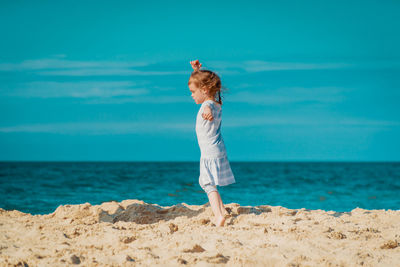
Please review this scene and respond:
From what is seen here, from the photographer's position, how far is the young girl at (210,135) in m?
4.18

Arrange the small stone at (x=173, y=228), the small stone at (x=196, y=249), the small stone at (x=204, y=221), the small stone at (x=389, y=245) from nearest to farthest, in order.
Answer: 1. the small stone at (x=196, y=249)
2. the small stone at (x=389, y=245)
3. the small stone at (x=173, y=228)
4. the small stone at (x=204, y=221)

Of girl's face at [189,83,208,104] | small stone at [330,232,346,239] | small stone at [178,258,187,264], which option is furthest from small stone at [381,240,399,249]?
girl's face at [189,83,208,104]

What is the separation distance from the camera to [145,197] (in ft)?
37.4

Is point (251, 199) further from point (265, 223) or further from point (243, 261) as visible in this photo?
point (243, 261)

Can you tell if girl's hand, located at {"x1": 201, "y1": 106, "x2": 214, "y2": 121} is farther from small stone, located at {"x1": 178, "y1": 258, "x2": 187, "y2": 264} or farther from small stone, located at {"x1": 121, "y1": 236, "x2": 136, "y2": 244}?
small stone, located at {"x1": 178, "y1": 258, "x2": 187, "y2": 264}

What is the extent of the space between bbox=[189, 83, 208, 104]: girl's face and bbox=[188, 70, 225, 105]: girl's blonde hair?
3 cm

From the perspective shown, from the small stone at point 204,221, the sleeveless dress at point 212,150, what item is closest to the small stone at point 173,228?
the small stone at point 204,221

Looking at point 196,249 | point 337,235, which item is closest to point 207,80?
point 196,249

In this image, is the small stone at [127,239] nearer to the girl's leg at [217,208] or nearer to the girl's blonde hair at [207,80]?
the girl's leg at [217,208]

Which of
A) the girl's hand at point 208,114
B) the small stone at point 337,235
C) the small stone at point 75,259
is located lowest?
the small stone at point 75,259

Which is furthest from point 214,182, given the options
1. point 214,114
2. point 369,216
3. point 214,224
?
point 369,216

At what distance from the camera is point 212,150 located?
4.26m

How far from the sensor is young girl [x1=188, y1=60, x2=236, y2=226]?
418 cm

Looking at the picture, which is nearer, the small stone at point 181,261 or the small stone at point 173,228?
the small stone at point 181,261
